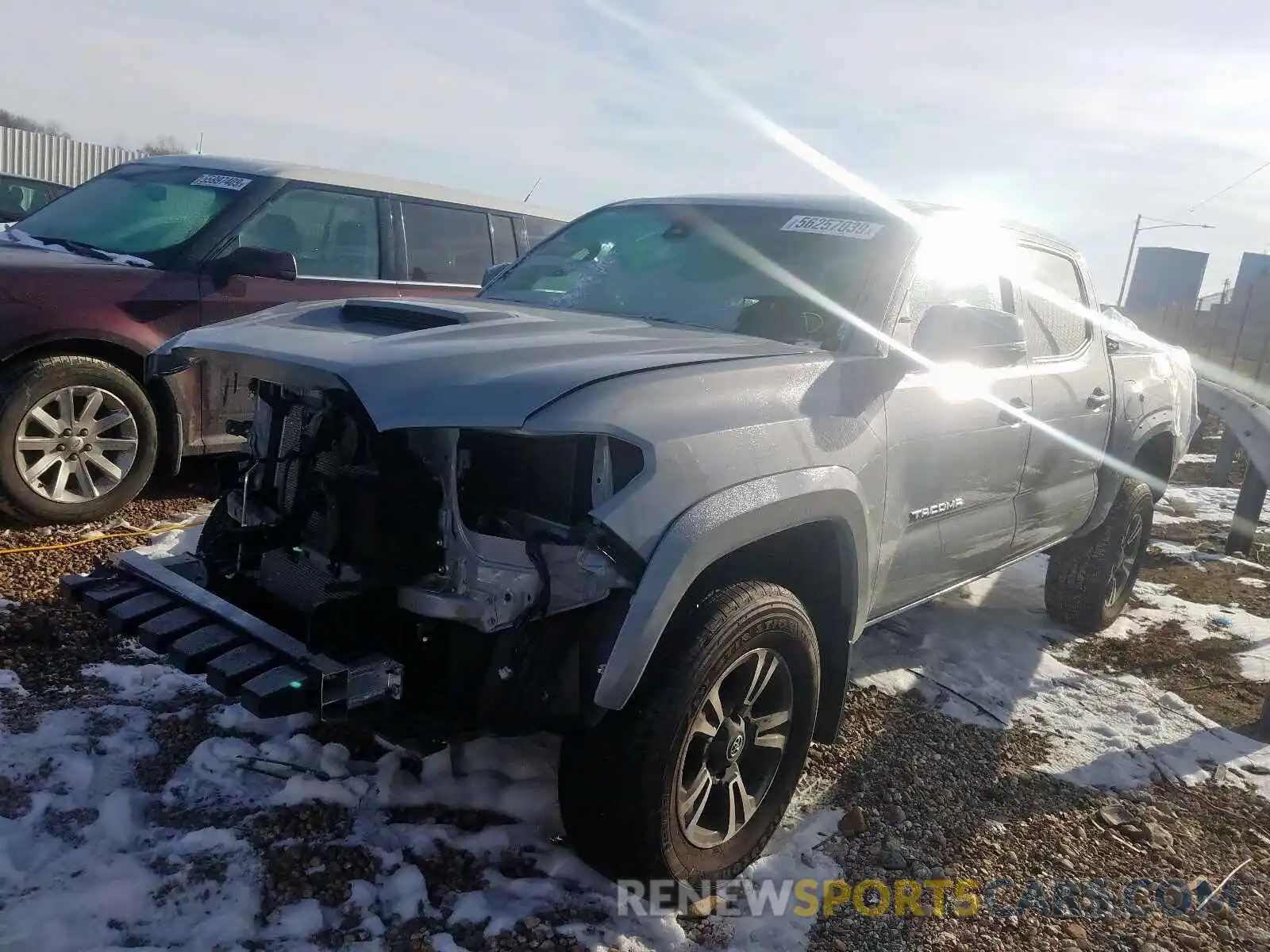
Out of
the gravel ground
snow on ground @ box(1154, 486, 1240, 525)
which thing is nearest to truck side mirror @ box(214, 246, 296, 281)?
the gravel ground

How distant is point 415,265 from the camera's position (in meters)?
6.40

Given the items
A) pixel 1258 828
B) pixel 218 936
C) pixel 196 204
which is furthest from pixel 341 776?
pixel 196 204

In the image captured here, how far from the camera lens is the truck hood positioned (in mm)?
2254

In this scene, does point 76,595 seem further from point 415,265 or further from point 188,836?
point 415,265

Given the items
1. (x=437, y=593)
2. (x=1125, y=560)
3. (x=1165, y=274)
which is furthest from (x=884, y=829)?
(x=1165, y=274)

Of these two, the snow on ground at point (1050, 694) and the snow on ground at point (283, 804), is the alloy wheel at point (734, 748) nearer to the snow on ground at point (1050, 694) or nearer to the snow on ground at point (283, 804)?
the snow on ground at point (283, 804)

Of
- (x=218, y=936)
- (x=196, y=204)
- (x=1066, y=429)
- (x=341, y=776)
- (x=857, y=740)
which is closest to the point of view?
(x=218, y=936)

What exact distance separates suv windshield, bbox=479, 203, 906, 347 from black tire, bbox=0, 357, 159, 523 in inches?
81.5

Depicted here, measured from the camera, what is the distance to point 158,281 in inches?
203

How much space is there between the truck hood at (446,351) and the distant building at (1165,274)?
3676cm

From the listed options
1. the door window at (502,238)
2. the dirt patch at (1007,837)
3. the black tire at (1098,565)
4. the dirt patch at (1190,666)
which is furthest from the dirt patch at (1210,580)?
the door window at (502,238)

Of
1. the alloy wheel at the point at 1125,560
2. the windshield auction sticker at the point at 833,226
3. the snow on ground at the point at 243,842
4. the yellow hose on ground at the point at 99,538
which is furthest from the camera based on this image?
the alloy wheel at the point at 1125,560

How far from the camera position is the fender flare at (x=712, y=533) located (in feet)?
7.36

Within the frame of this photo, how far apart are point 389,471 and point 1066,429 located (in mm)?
3117
